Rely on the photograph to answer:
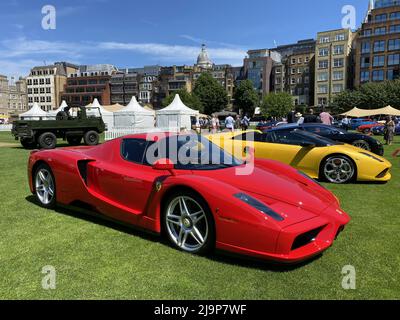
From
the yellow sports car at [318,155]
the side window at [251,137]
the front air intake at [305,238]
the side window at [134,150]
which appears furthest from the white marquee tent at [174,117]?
the front air intake at [305,238]

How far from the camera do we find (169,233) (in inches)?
146

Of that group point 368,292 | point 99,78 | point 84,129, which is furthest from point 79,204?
point 99,78

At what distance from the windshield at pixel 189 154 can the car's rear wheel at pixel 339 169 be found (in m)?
3.70

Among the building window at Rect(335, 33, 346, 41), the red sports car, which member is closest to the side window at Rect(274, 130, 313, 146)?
the red sports car

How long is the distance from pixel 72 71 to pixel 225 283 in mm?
142949

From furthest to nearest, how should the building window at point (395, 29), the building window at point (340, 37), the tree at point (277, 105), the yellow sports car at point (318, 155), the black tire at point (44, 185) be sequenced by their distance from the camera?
the building window at point (340, 37) → the tree at point (277, 105) → the building window at point (395, 29) → the yellow sports car at point (318, 155) → the black tire at point (44, 185)

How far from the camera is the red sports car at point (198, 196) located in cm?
308

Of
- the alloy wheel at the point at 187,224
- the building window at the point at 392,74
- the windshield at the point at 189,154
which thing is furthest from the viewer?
the building window at the point at 392,74

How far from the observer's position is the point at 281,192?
11.8 ft

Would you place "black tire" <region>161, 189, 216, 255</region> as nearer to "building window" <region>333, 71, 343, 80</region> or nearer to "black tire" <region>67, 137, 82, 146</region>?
"black tire" <region>67, 137, 82, 146</region>

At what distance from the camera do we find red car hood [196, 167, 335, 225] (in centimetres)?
336

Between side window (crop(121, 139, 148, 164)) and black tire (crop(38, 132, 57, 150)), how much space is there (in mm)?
12594
